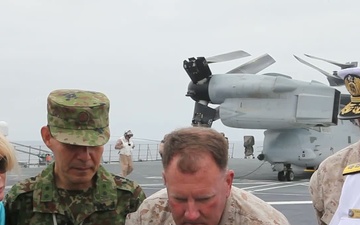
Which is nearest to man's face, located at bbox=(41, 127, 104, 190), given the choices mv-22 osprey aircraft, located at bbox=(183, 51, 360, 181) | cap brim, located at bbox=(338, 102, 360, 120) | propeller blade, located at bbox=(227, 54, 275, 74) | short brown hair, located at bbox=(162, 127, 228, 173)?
short brown hair, located at bbox=(162, 127, 228, 173)

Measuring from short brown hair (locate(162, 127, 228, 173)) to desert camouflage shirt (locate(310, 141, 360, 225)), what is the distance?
168cm

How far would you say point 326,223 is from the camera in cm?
366

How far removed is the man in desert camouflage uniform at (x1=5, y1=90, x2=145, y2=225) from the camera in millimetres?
2756

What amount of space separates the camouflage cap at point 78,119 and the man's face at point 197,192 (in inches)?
30.0

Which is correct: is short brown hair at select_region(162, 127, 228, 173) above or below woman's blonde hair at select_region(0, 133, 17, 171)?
above

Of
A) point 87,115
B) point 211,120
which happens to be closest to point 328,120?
point 211,120

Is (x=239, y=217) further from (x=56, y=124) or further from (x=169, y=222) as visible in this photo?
(x=56, y=124)

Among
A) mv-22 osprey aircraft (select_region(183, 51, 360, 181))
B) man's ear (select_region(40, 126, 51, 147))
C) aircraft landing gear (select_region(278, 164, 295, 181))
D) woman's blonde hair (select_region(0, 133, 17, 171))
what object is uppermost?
man's ear (select_region(40, 126, 51, 147))

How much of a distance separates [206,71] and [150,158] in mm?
18758

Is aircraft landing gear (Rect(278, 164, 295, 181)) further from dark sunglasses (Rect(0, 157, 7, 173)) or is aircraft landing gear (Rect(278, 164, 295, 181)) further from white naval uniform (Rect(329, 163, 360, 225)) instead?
white naval uniform (Rect(329, 163, 360, 225))

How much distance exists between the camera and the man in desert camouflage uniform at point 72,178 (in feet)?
9.04

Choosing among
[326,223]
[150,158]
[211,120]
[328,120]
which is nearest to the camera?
[326,223]

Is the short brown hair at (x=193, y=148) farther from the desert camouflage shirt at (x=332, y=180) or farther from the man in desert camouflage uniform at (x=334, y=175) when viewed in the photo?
the desert camouflage shirt at (x=332, y=180)

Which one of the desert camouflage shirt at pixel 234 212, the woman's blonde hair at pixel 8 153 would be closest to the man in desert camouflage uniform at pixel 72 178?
the woman's blonde hair at pixel 8 153
